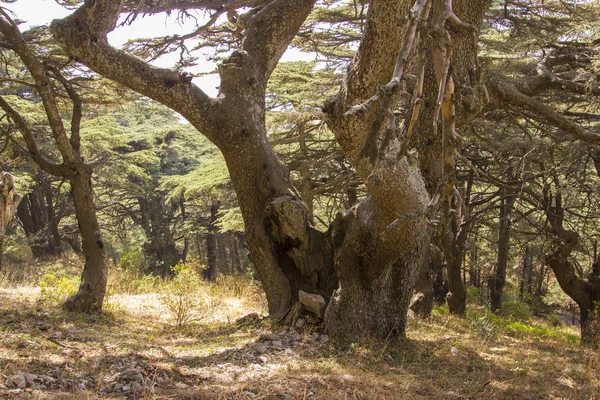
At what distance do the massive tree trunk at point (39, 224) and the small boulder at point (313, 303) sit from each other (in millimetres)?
13856

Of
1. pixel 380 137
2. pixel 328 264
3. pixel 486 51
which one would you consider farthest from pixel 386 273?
pixel 486 51

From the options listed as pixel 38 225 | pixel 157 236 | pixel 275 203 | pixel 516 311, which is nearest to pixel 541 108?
pixel 275 203

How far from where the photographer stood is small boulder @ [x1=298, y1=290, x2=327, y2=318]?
18.6 ft

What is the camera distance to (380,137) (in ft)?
11.1

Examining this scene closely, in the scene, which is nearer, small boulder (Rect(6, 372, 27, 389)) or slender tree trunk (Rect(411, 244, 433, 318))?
small boulder (Rect(6, 372, 27, 389))

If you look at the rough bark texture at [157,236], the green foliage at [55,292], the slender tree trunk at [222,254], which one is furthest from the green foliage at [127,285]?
the slender tree trunk at [222,254]

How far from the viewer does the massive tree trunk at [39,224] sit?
17.5 metres

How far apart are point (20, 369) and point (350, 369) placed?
2.67 meters

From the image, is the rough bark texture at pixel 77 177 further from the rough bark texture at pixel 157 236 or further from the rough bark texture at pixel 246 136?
the rough bark texture at pixel 157 236

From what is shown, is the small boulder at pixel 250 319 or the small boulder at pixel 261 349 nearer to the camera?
the small boulder at pixel 261 349

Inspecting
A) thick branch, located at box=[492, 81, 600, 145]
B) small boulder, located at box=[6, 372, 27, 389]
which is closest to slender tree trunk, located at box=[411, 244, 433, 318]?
thick branch, located at box=[492, 81, 600, 145]

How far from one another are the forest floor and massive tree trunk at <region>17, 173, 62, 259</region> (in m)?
11.4

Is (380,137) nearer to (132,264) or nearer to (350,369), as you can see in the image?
(350,369)

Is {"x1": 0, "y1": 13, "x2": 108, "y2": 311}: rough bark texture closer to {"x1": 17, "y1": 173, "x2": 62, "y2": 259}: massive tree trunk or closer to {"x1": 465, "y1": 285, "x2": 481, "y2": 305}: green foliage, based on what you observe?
{"x1": 17, "y1": 173, "x2": 62, "y2": 259}: massive tree trunk
